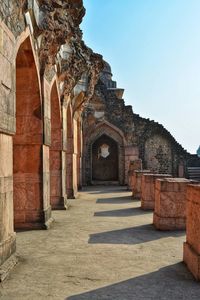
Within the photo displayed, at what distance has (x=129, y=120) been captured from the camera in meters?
20.1

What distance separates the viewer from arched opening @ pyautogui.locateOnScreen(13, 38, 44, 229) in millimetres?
7062

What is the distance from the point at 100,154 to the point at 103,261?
65.5 ft

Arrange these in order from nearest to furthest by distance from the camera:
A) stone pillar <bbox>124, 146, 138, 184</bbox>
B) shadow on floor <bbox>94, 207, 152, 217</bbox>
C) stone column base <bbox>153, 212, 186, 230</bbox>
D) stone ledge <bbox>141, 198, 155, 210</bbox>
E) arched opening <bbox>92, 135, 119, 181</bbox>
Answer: stone column base <bbox>153, 212, 186, 230</bbox> < shadow on floor <bbox>94, 207, 152, 217</bbox> < stone ledge <bbox>141, 198, 155, 210</bbox> < stone pillar <bbox>124, 146, 138, 184</bbox> < arched opening <bbox>92, 135, 119, 181</bbox>

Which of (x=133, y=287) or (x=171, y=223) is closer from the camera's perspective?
(x=133, y=287)

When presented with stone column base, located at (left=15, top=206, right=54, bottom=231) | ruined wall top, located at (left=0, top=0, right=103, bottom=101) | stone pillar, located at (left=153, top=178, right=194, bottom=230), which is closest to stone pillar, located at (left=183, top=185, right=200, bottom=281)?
stone pillar, located at (left=153, top=178, right=194, bottom=230)

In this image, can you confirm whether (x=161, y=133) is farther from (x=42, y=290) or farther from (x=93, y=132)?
(x=42, y=290)

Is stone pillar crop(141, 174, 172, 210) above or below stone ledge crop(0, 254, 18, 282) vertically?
above

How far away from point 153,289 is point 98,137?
16.7m

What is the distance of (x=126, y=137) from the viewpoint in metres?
20.2

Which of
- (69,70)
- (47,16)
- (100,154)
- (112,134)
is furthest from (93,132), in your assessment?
(47,16)

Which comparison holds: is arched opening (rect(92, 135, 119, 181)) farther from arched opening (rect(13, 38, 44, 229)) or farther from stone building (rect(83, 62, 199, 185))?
arched opening (rect(13, 38, 44, 229))

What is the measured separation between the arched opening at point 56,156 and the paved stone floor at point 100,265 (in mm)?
2205

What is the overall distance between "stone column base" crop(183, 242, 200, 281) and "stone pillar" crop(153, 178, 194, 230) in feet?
7.60

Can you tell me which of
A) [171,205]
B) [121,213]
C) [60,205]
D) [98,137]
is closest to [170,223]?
[171,205]
